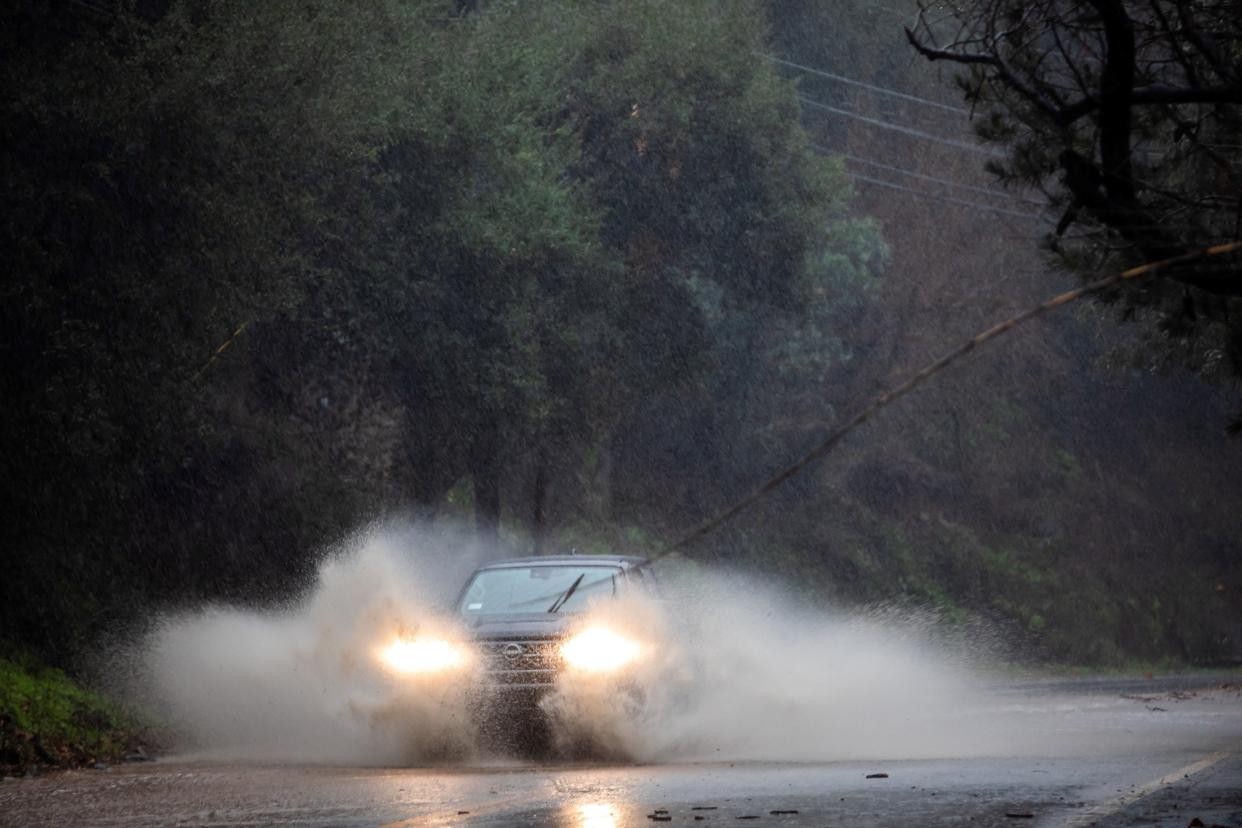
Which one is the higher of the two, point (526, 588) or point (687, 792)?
point (526, 588)

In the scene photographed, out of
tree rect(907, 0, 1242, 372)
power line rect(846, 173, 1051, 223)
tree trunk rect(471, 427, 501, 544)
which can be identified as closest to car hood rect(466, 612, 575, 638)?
tree rect(907, 0, 1242, 372)

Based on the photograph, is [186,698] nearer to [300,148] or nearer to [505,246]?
[300,148]

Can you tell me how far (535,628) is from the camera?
16.2 m

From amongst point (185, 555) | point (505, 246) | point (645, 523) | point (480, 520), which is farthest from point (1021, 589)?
point (185, 555)

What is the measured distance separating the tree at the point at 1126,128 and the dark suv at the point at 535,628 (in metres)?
4.77

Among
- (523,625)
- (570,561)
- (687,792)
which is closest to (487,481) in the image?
(570,561)

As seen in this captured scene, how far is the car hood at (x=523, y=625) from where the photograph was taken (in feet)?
52.9

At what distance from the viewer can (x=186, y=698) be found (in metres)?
20.8

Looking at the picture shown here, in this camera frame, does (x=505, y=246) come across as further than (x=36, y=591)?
Yes

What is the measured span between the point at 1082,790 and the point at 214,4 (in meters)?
14.1

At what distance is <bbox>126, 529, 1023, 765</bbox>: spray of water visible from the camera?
16.2 m

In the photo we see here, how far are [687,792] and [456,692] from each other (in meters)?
3.68

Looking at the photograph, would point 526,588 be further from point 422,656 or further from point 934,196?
point 934,196

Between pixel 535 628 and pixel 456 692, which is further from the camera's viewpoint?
pixel 535 628
